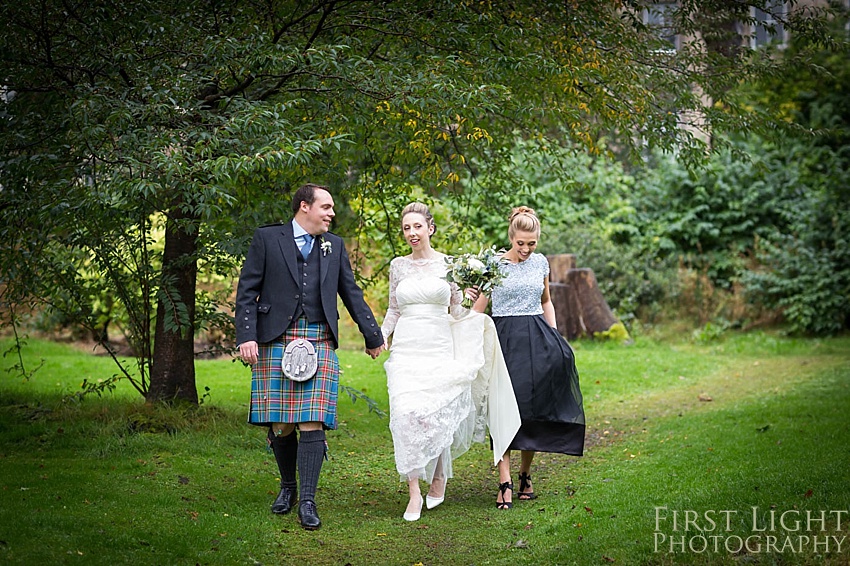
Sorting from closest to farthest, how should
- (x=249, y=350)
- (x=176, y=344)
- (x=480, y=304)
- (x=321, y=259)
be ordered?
(x=249, y=350), (x=321, y=259), (x=480, y=304), (x=176, y=344)

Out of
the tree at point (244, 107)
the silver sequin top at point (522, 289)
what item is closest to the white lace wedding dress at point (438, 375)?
the silver sequin top at point (522, 289)

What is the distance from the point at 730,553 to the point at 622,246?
13.3m

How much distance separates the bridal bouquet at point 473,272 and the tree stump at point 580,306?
30.5 ft

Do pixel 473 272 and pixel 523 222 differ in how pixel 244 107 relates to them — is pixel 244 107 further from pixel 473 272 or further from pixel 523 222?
pixel 523 222

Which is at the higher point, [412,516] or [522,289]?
[522,289]

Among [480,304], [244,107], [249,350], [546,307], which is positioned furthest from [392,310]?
[244,107]

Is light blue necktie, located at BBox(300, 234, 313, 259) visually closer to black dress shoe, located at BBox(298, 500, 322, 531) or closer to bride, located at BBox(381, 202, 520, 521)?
bride, located at BBox(381, 202, 520, 521)

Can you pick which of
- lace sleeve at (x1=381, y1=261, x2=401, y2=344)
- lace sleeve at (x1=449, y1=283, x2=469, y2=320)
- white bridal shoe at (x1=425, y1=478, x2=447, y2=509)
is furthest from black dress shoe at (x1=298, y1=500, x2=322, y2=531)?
lace sleeve at (x1=449, y1=283, x2=469, y2=320)

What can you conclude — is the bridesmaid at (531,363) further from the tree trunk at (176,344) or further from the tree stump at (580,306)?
the tree stump at (580,306)

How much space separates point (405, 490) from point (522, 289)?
184cm

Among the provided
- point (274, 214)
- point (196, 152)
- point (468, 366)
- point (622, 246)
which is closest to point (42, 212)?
point (196, 152)

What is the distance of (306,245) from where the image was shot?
6.23m

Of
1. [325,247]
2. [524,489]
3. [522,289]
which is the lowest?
[524,489]

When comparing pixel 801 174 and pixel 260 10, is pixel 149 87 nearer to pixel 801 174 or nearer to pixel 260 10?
pixel 260 10
